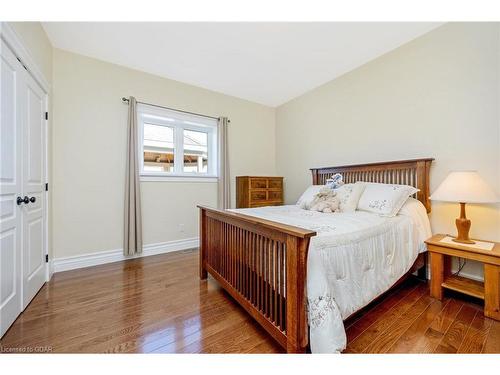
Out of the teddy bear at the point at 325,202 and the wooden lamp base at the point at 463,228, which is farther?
the teddy bear at the point at 325,202

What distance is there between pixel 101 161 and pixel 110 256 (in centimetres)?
122

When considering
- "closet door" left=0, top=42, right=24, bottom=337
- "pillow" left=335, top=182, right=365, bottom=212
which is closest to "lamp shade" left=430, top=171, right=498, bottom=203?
"pillow" left=335, top=182, right=365, bottom=212

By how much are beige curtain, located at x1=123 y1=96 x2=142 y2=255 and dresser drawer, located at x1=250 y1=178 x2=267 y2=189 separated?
1.66 m

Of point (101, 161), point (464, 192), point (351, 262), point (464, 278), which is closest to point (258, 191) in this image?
point (101, 161)

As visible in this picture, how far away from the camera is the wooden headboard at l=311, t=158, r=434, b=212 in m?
2.21

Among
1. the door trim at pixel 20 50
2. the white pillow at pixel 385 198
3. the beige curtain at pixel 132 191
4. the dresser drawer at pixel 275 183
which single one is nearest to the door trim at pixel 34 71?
the door trim at pixel 20 50

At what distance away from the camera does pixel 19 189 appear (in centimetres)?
165

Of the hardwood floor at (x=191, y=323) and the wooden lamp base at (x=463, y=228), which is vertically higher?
the wooden lamp base at (x=463, y=228)

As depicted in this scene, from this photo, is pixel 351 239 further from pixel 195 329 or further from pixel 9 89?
pixel 9 89

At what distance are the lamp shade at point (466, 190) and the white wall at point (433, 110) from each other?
1.01 feet

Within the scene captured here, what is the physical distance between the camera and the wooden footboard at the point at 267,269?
1093 millimetres

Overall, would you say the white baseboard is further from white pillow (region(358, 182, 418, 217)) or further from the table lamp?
the table lamp

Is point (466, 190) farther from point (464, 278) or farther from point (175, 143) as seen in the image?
point (175, 143)

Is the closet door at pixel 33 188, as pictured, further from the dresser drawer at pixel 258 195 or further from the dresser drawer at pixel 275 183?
the dresser drawer at pixel 275 183
